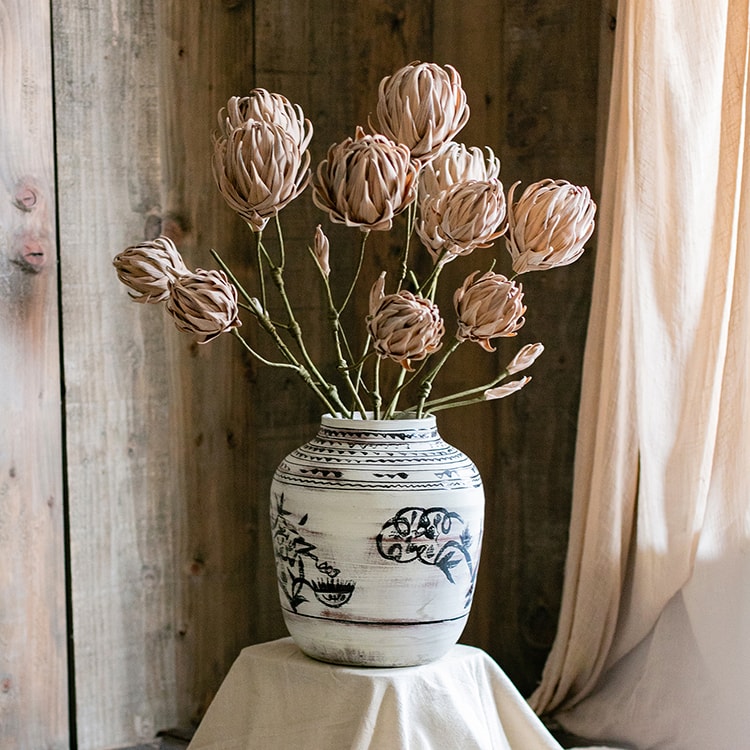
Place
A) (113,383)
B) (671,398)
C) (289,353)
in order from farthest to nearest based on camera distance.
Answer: (113,383) < (671,398) < (289,353)

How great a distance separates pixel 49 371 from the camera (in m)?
1.73

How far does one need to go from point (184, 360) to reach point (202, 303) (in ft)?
2.48

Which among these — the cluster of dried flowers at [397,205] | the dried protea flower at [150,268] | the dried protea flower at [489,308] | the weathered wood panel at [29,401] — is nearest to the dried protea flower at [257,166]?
the cluster of dried flowers at [397,205]

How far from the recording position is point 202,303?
1.15 m

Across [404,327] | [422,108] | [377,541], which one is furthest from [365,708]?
[422,108]

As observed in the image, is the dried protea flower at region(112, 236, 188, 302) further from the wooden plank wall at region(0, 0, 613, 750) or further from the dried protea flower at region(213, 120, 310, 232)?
the wooden plank wall at region(0, 0, 613, 750)

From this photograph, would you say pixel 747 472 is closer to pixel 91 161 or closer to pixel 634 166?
pixel 634 166

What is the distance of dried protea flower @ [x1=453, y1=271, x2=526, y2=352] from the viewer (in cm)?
117

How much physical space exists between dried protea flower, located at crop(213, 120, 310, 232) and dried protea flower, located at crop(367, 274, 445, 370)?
16 centimetres

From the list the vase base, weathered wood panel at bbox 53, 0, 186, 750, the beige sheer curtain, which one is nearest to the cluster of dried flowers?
the vase base

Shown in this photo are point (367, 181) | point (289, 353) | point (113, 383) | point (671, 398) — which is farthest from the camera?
point (113, 383)

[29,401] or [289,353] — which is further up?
[289,353]

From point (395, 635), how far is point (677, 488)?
25.6 inches

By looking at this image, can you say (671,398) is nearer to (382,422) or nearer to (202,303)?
(382,422)
